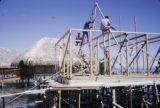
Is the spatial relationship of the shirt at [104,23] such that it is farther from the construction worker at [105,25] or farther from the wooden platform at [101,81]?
the wooden platform at [101,81]

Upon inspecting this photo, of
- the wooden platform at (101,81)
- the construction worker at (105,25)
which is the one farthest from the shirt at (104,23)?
the wooden platform at (101,81)

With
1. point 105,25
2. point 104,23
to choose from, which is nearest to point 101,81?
point 105,25

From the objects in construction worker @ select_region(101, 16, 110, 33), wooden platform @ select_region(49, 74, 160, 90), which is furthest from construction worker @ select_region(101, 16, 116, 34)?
wooden platform @ select_region(49, 74, 160, 90)

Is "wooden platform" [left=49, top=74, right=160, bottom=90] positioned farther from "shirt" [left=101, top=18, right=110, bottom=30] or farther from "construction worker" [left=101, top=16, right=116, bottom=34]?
"shirt" [left=101, top=18, right=110, bottom=30]

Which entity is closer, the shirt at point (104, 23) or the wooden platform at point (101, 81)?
the wooden platform at point (101, 81)

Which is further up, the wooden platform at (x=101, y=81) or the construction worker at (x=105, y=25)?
the construction worker at (x=105, y=25)

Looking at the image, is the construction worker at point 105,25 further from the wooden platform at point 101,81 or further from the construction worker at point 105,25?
the wooden platform at point 101,81

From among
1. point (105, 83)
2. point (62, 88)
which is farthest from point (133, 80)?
point (62, 88)

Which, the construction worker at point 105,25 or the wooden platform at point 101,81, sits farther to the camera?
the construction worker at point 105,25

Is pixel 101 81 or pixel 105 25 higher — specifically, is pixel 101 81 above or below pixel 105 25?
below

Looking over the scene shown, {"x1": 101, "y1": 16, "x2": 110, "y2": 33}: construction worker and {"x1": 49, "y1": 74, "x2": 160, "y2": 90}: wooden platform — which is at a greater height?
{"x1": 101, "y1": 16, "x2": 110, "y2": 33}: construction worker

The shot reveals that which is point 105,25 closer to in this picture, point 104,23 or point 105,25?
point 105,25

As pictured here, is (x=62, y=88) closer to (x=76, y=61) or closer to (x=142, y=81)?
(x=142, y=81)

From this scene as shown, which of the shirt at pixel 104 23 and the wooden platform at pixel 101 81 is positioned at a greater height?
the shirt at pixel 104 23
